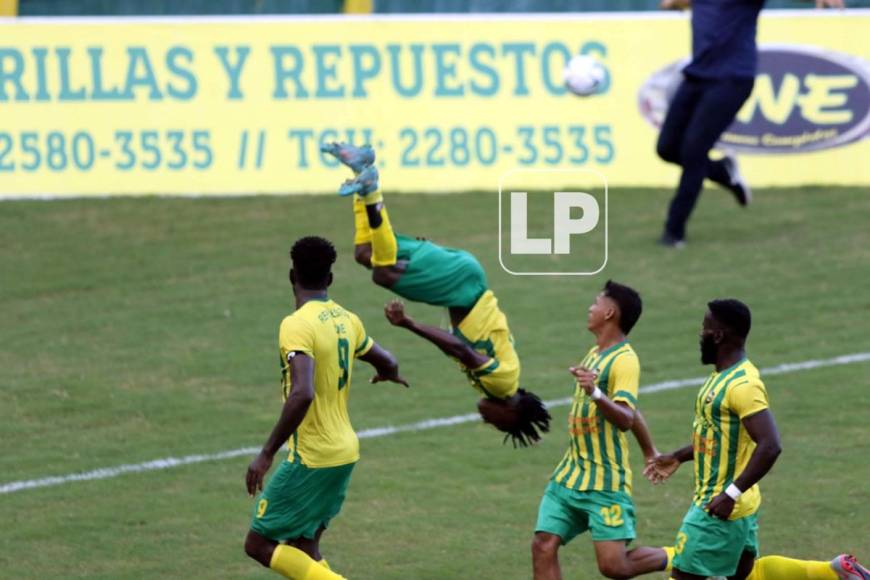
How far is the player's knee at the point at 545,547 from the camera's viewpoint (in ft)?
25.7

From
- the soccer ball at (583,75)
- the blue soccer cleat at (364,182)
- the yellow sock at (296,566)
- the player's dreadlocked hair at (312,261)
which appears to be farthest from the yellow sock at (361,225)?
the soccer ball at (583,75)

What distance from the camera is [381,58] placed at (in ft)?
55.4

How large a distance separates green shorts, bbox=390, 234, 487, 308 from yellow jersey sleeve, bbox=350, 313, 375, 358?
160cm

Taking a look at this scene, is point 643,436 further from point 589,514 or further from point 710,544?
point 710,544

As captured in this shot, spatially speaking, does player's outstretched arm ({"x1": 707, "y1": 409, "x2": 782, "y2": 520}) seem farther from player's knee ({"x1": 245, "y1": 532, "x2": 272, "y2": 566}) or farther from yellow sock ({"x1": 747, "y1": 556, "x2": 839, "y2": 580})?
player's knee ({"x1": 245, "y1": 532, "x2": 272, "y2": 566})

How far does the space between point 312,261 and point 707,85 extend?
8069mm

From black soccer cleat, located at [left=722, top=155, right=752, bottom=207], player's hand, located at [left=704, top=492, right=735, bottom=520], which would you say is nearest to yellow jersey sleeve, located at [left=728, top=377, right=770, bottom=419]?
player's hand, located at [left=704, top=492, right=735, bottom=520]

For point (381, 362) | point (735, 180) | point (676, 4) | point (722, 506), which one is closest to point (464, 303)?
point (381, 362)

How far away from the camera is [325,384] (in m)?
7.78

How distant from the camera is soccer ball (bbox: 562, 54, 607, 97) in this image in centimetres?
1672

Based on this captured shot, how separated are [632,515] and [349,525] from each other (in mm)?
2318

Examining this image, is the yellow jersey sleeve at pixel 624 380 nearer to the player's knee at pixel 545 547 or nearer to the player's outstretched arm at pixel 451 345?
the player's knee at pixel 545 547

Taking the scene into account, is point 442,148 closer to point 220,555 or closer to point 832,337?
point 832,337

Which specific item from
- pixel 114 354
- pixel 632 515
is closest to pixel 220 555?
pixel 632 515
